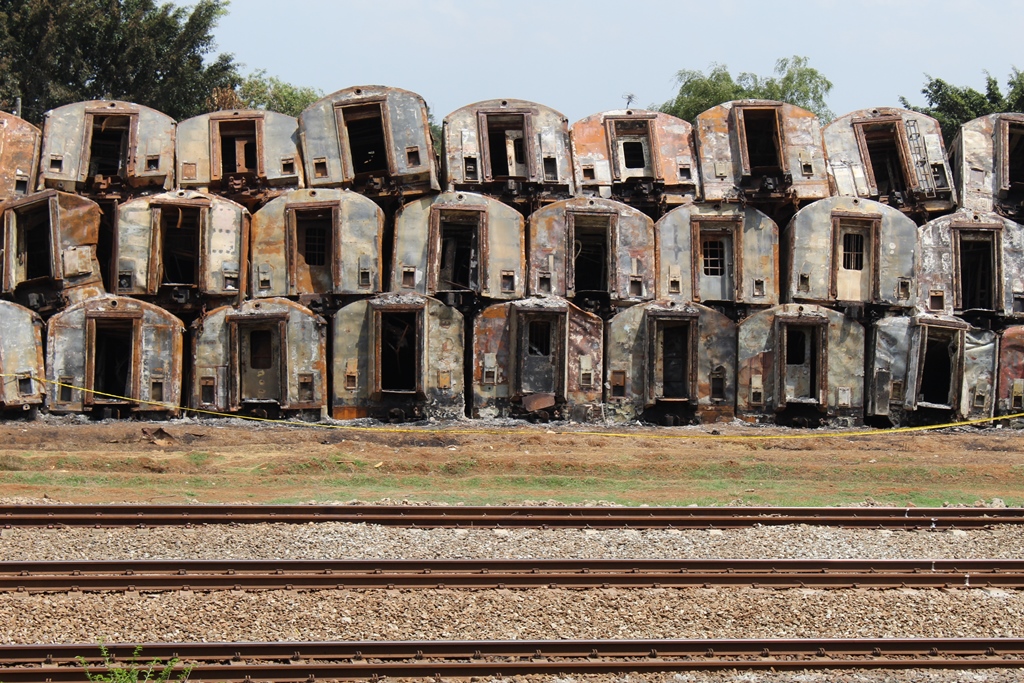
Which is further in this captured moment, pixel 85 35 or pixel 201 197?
pixel 85 35

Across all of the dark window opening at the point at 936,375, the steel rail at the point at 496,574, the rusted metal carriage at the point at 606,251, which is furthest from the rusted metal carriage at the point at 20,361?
the dark window opening at the point at 936,375

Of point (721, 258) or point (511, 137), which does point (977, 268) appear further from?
point (511, 137)

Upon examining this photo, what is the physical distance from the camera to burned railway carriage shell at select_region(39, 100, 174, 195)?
33.0 metres

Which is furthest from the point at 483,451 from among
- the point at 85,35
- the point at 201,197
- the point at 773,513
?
the point at 85,35

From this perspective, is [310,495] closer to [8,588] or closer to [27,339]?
[8,588]

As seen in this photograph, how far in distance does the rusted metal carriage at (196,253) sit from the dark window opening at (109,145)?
2554 millimetres

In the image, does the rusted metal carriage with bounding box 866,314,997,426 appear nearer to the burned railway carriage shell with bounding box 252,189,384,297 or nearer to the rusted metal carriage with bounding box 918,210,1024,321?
the rusted metal carriage with bounding box 918,210,1024,321

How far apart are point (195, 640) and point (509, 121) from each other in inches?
941

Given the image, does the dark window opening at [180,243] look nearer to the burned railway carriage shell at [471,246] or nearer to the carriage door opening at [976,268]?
the burned railway carriage shell at [471,246]

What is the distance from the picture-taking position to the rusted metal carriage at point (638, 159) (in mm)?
34281

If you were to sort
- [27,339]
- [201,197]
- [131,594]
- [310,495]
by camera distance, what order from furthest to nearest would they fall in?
[201,197] < [27,339] < [310,495] < [131,594]

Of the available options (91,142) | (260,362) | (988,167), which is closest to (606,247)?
(260,362)

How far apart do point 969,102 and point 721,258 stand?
78.1 ft

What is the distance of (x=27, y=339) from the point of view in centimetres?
2981
